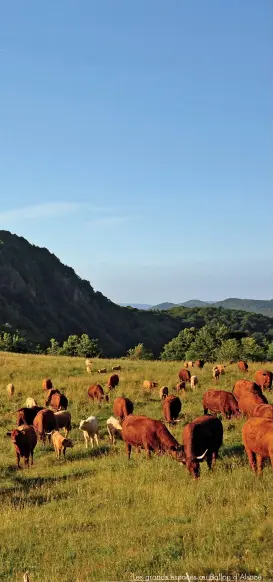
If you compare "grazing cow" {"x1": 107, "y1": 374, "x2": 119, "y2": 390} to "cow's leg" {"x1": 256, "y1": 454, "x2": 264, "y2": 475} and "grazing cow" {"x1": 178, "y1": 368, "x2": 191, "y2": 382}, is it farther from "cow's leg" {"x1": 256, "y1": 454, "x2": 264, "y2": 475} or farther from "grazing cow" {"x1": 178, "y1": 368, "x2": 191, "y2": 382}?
"cow's leg" {"x1": 256, "y1": 454, "x2": 264, "y2": 475}

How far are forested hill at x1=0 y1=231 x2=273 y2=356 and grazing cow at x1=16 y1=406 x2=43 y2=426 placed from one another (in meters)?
115

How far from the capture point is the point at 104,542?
31.3ft

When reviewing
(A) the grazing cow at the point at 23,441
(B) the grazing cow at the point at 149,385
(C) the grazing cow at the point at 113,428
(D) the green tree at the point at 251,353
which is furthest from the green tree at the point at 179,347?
(A) the grazing cow at the point at 23,441

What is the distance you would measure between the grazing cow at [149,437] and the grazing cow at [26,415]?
263 inches

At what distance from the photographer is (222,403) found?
20.8 metres

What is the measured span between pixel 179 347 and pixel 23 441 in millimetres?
56451

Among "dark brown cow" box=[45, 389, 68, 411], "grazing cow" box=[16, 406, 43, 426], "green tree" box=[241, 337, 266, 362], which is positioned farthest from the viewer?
"green tree" box=[241, 337, 266, 362]

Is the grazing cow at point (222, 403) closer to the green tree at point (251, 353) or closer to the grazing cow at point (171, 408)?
the grazing cow at point (171, 408)

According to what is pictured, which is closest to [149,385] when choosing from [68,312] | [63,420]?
[63,420]

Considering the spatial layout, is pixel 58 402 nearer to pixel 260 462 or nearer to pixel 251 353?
pixel 260 462

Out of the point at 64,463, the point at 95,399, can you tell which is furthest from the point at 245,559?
the point at 95,399

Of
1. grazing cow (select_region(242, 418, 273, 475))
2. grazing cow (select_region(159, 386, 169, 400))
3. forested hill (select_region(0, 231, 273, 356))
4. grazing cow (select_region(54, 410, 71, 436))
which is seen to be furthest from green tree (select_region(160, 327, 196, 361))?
forested hill (select_region(0, 231, 273, 356))

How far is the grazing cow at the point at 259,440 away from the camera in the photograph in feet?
41.1

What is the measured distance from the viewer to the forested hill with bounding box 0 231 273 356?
153 m
